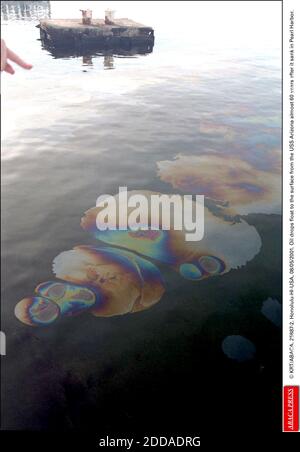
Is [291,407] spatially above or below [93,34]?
below

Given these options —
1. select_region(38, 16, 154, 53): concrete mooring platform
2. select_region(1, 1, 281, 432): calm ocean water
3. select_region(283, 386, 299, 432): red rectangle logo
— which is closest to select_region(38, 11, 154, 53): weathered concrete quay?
select_region(38, 16, 154, 53): concrete mooring platform

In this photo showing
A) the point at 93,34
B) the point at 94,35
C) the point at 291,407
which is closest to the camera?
the point at 291,407

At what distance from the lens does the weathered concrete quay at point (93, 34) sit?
33250 mm

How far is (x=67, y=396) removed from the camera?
17.8ft

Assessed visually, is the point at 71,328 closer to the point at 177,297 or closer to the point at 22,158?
the point at 177,297

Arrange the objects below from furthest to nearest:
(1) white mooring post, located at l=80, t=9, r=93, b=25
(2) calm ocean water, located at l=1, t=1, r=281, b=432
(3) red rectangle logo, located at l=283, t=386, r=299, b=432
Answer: (1) white mooring post, located at l=80, t=9, r=93, b=25
(2) calm ocean water, located at l=1, t=1, r=281, b=432
(3) red rectangle logo, located at l=283, t=386, r=299, b=432

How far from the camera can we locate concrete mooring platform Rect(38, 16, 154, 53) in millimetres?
33250

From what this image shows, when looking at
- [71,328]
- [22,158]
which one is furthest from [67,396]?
[22,158]

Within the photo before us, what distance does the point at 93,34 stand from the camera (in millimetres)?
34500

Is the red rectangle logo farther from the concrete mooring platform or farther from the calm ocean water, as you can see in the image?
the concrete mooring platform

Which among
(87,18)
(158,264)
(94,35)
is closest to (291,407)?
(158,264)

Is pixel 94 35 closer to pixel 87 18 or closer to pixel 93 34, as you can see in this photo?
pixel 93 34

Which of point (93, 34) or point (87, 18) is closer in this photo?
point (93, 34)

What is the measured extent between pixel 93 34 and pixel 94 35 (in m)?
0.18
